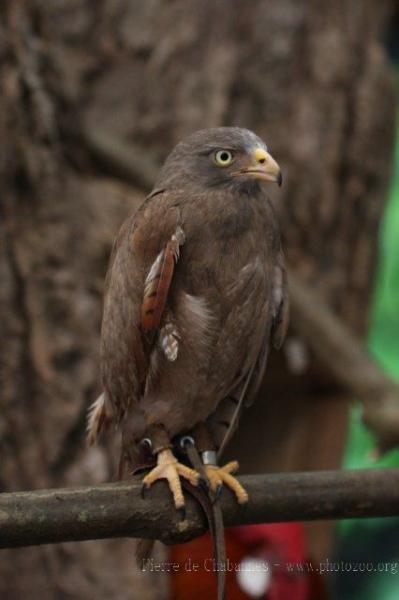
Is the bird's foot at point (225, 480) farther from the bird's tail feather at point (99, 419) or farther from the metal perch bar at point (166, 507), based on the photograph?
the bird's tail feather at point (99, 419)

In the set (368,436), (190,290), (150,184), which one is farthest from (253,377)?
(368,436)

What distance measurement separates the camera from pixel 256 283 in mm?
2027

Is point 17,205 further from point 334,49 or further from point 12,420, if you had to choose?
point 334,49

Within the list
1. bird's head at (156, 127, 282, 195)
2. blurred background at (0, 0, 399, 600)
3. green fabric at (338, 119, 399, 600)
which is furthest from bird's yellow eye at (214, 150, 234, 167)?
green fabric at (338, 119, 399, 600)

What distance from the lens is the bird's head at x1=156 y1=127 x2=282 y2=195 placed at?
1.94 metres

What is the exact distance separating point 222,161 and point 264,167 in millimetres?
91

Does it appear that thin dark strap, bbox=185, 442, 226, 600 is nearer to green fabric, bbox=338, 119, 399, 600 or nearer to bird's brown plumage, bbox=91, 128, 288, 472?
bird's brown plumage, bbox=91, 128, 288, 472

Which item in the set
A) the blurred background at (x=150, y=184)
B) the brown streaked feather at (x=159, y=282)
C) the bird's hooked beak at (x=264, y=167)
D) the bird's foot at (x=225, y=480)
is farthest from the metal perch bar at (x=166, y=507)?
the blurred background at (x=150, y=184)

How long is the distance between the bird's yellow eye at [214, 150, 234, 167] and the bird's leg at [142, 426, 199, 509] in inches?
21.5

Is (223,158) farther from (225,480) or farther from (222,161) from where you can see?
(225,480)

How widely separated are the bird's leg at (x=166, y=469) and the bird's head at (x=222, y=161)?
1.68ft

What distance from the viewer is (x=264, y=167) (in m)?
1.93

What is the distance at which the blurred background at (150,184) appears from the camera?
303 centimetres

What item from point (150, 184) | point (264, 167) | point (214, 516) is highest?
point (150, 184)
